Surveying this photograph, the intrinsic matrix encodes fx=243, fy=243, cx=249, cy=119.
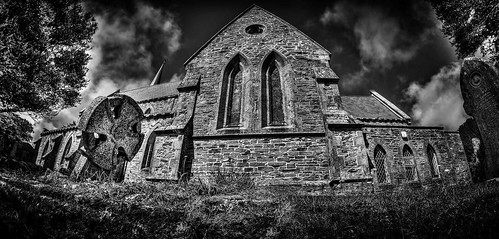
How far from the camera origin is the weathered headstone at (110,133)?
225 inches

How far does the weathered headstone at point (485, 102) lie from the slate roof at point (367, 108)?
419 inches

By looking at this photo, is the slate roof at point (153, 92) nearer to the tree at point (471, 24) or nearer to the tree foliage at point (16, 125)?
the tree foliage at point (16, 125)

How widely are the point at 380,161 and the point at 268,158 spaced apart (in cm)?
991

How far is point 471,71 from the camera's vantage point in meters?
7.23

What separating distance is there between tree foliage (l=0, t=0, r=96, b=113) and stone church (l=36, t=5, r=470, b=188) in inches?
170

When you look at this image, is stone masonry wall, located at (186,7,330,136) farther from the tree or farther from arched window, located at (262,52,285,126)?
the tree

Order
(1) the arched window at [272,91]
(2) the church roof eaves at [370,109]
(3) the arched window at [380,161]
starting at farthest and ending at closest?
(2) the church roof eaves at [370,109], (3) the arched window at [380,161], (1) the arched window at [272,91]

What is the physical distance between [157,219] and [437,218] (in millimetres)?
3767

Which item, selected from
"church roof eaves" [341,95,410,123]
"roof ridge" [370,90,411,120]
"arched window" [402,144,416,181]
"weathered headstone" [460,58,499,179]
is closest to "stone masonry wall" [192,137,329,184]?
"weathered headstone" [460,58,499,179]

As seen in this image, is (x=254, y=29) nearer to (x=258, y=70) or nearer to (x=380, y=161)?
(x=258, y=70)

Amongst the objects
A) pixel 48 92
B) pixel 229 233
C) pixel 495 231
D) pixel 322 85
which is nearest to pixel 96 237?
pixel 229 233

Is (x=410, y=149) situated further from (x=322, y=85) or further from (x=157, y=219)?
(x=157, y=219)

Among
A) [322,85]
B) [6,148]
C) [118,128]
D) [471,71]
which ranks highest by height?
[322,85]

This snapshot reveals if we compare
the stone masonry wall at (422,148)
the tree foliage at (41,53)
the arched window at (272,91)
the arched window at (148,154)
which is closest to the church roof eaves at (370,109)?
the stone masonry wall at (422,148)
